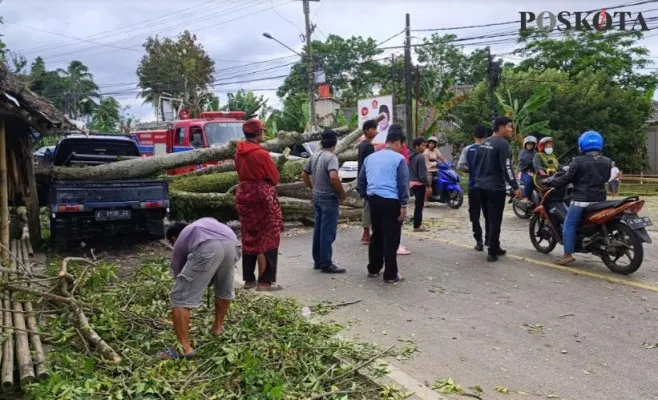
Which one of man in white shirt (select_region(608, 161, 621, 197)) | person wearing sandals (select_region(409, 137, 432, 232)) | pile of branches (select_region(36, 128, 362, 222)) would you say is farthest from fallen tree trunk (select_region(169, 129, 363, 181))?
man in white shirt (select_region(608, 161, 621, 197))

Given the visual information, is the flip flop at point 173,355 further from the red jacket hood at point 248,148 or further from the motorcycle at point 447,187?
the motorcycle at point 447,187

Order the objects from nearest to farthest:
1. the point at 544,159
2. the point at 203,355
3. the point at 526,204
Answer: the point at 203,355 < the point at 544,159 < the point at 526,204

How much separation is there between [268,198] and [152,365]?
2.74 m

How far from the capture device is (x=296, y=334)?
4844 millimetres

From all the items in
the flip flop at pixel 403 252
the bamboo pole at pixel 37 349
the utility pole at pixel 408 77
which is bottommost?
the flip flop at pixel 403 252

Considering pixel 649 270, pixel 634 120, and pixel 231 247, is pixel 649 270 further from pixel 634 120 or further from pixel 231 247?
pixel 634 120

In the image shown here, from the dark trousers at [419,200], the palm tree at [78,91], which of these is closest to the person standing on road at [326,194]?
the dark trousers at [419,200]

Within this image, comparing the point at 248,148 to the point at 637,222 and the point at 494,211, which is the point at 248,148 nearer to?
the point at 494,211

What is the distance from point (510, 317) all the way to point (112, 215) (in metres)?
6.48

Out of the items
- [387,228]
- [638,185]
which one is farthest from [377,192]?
[638,185]

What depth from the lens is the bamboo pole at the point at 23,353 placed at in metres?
3.82

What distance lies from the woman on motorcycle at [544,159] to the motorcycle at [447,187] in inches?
137

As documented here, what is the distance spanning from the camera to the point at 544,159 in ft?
35.0

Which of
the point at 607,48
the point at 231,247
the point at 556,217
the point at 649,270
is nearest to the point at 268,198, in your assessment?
the point at 231,247
